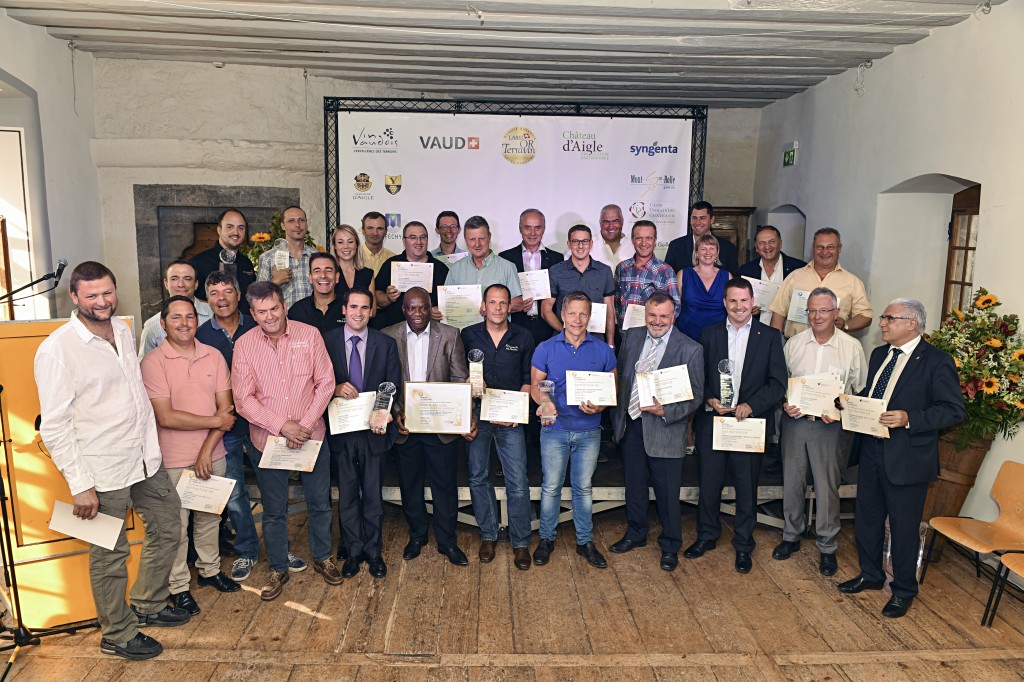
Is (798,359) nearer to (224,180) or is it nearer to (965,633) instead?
(965,633)

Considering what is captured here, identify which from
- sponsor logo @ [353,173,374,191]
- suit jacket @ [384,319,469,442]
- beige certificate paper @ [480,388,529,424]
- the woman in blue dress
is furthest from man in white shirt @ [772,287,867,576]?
sponsor logo @ [353,173,374,191]

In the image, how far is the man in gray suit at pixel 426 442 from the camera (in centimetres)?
423

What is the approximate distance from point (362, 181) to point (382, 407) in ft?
13.1

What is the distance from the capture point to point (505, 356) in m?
4.30

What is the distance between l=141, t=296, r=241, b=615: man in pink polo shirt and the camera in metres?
3.69

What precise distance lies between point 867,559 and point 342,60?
6014 mm

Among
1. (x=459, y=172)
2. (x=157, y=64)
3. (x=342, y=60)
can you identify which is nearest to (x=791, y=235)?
(x=459, y=172)

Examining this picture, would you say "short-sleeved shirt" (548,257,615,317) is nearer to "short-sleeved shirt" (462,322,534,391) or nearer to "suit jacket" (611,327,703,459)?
"suit jacket" (611,327,703,459)

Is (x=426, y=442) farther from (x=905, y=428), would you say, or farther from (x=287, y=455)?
(x=905, y=428)

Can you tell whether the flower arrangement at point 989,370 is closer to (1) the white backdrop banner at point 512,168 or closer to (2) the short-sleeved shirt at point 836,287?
(2) the short-sleeved shirt at point 836,287

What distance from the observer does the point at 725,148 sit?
30.4ft

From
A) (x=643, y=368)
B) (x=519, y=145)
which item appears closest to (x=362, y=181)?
(x=519, y=145)

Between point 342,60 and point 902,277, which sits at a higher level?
point 342,60

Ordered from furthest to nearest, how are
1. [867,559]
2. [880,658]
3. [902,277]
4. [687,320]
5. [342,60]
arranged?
[342,60]
[902,277]
[687,320]
[867,559]
[880,658]
